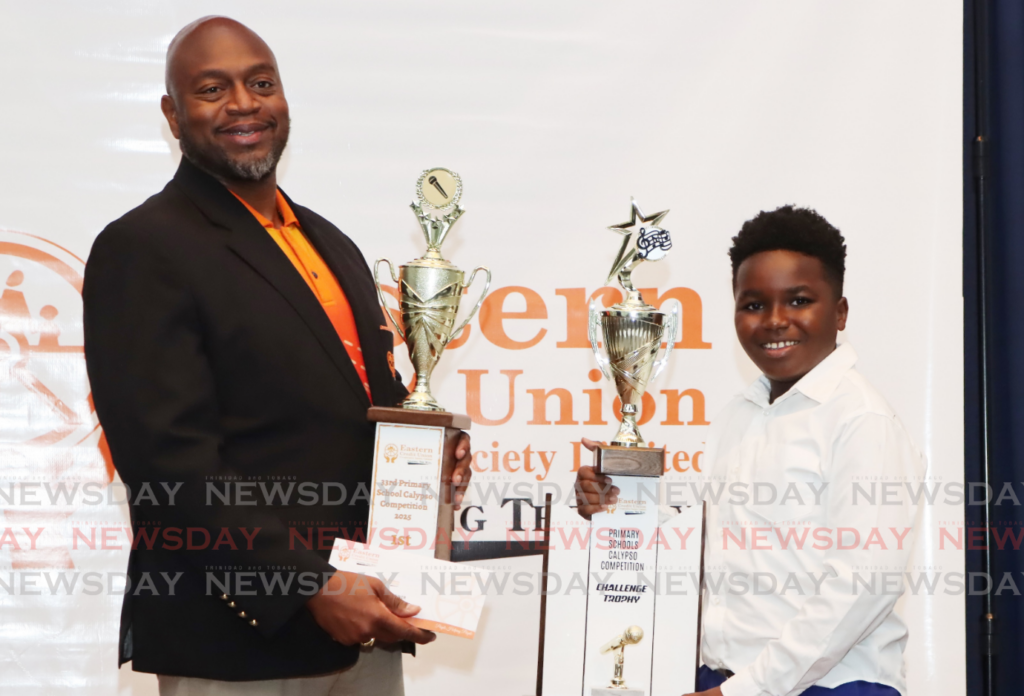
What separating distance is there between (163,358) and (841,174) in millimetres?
1891

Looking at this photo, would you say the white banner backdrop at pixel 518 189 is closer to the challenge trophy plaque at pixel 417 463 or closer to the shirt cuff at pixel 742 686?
the challenge trophy plaque at pixel 417 463

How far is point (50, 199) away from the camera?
101 inches

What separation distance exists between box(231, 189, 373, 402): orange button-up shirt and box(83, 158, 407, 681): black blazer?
0.07 meters

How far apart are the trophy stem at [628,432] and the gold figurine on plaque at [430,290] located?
1.11 feet

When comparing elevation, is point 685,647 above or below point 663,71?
below

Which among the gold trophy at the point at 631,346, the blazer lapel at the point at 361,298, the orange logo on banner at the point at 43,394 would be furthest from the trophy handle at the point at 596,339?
the orange logo on banner at the point at 43,394

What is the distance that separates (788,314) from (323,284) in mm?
865

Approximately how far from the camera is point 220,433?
153cm

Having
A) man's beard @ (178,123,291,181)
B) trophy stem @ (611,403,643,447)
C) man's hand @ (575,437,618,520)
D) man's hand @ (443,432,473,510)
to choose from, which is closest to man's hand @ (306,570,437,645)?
man's hand @ (443,432,473,510)

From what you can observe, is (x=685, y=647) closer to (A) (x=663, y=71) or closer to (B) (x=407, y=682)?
(B) (x=407, y=682)

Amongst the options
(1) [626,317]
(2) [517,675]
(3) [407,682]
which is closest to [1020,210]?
(1) [626,317]

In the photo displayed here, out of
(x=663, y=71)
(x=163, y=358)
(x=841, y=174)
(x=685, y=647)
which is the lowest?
(x=685, y=647)

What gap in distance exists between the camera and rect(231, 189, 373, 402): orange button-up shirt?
172 centimetres

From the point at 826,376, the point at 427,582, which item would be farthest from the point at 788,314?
the point at 427,582
